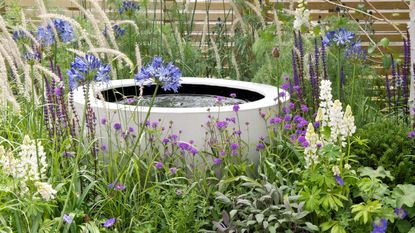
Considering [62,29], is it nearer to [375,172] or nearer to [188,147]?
Answer: [188,147]

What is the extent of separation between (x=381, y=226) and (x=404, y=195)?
0.72ft

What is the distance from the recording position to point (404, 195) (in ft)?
11.4

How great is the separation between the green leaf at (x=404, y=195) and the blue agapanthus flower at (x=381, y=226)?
0.13 m

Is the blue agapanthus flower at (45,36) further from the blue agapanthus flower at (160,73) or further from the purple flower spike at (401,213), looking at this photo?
the purple flower spike at (401,213)

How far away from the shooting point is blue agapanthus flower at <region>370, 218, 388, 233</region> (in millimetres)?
3334

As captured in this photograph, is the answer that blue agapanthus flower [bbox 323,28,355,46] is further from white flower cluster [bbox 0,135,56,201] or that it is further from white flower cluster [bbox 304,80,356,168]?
white flower cluster [bbox 0,135,56,201]

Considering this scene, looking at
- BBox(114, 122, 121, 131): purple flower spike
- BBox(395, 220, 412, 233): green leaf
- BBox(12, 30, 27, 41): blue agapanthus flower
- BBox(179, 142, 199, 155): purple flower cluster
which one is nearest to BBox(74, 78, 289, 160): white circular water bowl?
BBox(114, 122, 121, 131): purple flower spike

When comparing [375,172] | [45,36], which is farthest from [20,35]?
[375,172]

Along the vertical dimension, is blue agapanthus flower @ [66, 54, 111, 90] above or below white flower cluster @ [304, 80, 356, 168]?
above

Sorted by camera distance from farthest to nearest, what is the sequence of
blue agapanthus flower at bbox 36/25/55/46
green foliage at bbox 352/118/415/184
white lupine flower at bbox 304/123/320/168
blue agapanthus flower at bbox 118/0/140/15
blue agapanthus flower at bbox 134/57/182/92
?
blue agapanthus flower at bbox 118/0/140/15 → blue agapanthus flower at bbox 36/25/55/46 → green foliage at bbox 352/118/415/184 → white lupine flower at bbox 304/123/320/168 → blue agapanthus flower at bbox 134/57/182/92

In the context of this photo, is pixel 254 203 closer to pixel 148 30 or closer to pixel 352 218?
pixel 352 218

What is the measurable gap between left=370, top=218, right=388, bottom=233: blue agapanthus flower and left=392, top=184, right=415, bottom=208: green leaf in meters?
0.13

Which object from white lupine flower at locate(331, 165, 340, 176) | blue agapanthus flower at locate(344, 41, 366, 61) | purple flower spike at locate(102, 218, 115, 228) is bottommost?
purple flower spike at locate(102, 218, 115, 228)

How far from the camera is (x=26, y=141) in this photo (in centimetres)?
288
